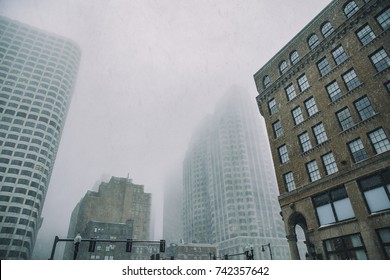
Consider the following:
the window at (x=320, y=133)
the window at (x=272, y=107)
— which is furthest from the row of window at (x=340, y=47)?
the window at (x=320, y=133)

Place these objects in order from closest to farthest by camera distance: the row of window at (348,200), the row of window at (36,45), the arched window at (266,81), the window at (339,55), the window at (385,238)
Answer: the window at (385,238) < the row of window at (348,200) < the window at (339,55) < the arched window at (266,81) < the row of window at (36,45)

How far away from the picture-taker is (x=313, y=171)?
2362 centimetres

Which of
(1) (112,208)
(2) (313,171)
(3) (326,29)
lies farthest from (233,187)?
(3) (326,29)

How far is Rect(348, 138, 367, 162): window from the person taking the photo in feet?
66.7

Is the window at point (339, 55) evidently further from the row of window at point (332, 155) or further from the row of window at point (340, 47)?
the row of window at point (332, 155)

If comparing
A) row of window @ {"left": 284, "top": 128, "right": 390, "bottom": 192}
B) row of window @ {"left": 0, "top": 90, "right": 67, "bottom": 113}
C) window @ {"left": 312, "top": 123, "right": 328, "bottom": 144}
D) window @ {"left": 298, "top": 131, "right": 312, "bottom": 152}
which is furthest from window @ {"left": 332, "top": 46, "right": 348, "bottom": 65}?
row of window @ {"left": 0, "top": 90, "right": 67, "bottom": 113}

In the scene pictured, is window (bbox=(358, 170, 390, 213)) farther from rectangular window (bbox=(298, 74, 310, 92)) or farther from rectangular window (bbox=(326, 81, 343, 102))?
rectangular window (bbox=(298, 74, 310, 92))

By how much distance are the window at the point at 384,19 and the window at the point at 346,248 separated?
17.2 metres

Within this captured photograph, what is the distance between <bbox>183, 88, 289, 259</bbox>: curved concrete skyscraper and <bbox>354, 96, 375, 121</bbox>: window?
343ft

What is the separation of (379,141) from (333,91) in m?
6.40

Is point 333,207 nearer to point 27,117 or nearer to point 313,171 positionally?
point 313,171

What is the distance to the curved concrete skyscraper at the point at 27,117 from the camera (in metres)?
84.9

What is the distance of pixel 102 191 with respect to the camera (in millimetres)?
136000

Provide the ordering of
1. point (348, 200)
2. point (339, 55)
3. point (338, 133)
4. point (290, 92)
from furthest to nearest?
point (290, 92)
point (339, 55)
point (338, 133)
point (348, 200)
